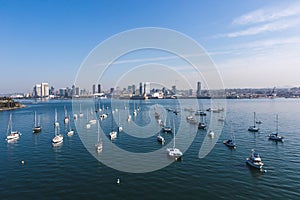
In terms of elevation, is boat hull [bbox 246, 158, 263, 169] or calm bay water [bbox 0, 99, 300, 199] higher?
boat hull [bbox 246, 158, 263, 169]

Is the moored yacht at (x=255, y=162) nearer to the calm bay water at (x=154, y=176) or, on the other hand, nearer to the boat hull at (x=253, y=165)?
the boat hull at (x=253, y=165)

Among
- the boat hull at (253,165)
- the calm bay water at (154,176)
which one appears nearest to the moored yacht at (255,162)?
the boat hull at (253,165)

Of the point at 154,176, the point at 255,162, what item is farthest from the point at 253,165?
the point at 154,176

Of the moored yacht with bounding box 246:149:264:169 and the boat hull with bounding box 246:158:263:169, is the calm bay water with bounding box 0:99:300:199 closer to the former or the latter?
the boat hull with bounding box 246:158:263:169

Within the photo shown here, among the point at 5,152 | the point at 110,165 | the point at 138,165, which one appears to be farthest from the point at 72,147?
the point at 138,165

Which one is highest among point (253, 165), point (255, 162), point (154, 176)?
point (255, 162)

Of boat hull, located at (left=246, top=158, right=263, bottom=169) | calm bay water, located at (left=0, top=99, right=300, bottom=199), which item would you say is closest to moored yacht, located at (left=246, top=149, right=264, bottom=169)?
boat hull, located at (left=246, top=158, right=263, bottom=169)

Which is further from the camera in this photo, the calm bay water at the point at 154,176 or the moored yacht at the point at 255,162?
the moored yacht at the point at 255,162

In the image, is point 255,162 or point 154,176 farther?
point 255,162

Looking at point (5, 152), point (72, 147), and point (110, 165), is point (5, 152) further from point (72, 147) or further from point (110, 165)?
point (110, 165)

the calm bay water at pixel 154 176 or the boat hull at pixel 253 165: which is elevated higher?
the boat hull at pixel 253 165

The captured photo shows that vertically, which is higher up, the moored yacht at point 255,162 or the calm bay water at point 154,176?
the moored yacht at point 255,162

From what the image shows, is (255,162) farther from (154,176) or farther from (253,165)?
(154,176)
